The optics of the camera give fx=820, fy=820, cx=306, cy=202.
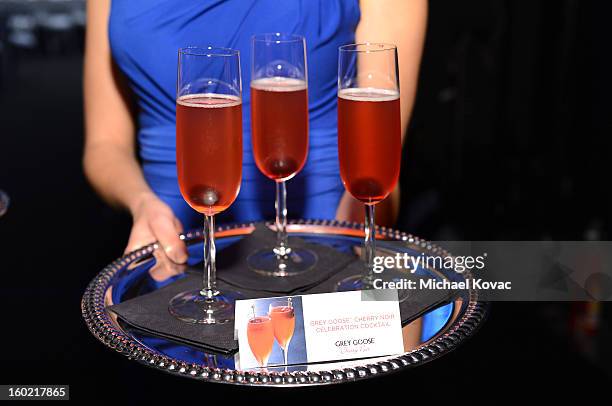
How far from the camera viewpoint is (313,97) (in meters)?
2.13

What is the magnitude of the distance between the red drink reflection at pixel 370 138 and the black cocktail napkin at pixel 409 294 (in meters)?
0.18

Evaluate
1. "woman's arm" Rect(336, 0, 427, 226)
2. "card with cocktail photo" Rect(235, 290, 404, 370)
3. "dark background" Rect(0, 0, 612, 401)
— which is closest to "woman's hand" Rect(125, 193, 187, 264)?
"card with cocktail photo" Rect(235, 290, 404, 370)

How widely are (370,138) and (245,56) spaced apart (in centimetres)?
78

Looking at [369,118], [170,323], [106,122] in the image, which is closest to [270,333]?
[170,323]

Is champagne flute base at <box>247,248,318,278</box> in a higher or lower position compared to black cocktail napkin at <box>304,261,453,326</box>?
higher

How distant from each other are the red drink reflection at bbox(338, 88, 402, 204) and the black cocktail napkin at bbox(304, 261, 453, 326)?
181 mm

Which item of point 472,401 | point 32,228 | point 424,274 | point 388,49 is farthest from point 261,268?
point 32,228

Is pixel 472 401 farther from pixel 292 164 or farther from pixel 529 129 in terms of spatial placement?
pixel 529 129

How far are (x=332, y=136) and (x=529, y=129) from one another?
8.82 feet

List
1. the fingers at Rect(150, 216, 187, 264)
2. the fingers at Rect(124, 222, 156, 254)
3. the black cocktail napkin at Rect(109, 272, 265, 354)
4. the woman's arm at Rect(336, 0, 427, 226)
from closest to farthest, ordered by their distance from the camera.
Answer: the black cocktail napkin at Rect(109, 272, 265, 354), the fingers at Rect(150, 216, 187, 264), the fingers at Rect(124, 222, 156, 254), the woman's arm at Rect(336, 0, 427, 226)

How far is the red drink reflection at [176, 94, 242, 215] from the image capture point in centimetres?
131

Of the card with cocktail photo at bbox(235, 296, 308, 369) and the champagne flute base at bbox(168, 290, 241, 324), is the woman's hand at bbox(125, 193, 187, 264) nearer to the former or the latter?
the champagne flute base at bbox(168, 290, 241, 324)

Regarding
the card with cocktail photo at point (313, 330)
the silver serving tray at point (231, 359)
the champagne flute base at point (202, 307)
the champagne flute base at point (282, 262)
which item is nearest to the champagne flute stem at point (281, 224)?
the champagne flute base at point (282, 262)

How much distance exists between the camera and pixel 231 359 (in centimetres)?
122
